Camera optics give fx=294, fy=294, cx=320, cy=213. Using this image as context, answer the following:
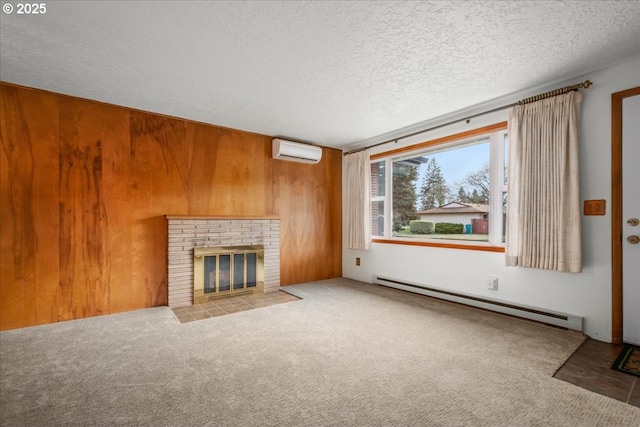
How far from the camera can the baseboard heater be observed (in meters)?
2.69

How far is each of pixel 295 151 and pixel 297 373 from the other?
323 centimetres

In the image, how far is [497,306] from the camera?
3211 millimetres

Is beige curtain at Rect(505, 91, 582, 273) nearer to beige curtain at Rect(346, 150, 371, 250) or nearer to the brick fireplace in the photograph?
beige curtain at Rect(346, 150, 371, 250)

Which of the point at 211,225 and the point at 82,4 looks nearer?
the point at 82,4

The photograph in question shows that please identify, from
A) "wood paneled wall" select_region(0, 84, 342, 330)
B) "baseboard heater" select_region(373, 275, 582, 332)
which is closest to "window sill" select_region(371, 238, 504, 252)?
"baseboard heater" select_region(373, 275, 582, 332)

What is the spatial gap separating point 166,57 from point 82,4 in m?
0.62

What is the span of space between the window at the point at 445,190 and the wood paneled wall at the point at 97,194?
6.53ft

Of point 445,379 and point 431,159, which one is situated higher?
point 431,159

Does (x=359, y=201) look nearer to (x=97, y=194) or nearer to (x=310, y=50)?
Answer: (x=310, y=50)

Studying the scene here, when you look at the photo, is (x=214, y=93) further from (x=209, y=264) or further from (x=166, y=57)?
(x=209, y=264)

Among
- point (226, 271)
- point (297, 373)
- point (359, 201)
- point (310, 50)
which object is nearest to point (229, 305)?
point (226, 271)

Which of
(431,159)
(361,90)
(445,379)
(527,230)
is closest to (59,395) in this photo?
(445,379)

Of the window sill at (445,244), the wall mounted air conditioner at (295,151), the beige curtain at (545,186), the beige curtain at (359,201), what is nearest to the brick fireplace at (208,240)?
the wall mounted air conditioner at (295,151)

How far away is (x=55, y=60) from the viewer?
2.37 m
